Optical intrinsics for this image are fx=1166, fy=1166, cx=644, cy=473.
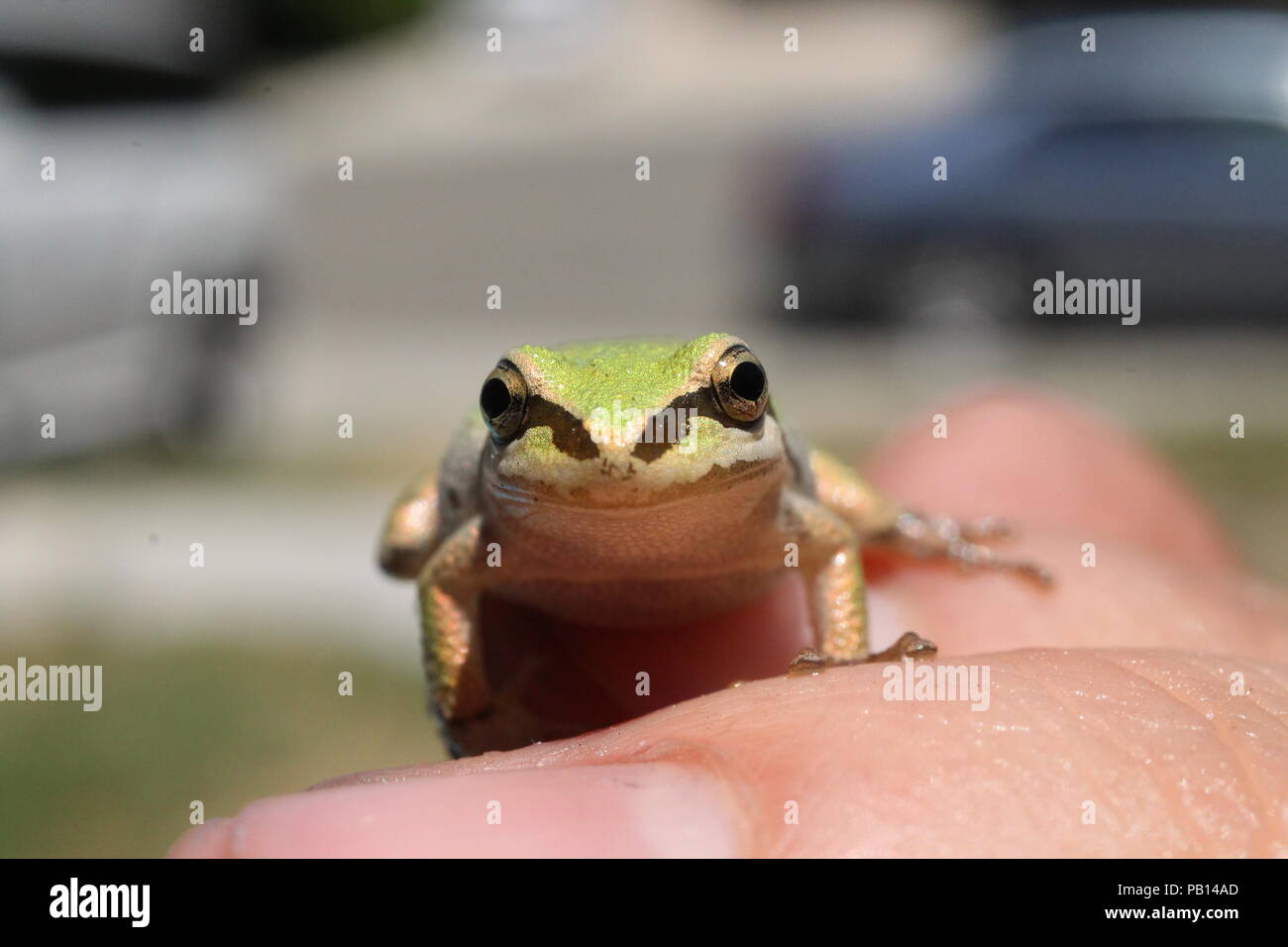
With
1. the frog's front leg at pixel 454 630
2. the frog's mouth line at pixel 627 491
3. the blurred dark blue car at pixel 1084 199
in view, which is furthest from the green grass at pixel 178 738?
the blurred dark blue car at pixel 1084 199

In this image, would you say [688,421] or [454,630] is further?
[454,630]

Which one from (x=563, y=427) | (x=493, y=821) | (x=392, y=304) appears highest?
(x=392, y=304)

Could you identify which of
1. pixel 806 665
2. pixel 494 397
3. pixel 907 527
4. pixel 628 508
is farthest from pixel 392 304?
pixel 806 665

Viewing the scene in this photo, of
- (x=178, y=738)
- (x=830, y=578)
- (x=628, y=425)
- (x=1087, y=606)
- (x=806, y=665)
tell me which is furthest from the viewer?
(x=178, y=738)

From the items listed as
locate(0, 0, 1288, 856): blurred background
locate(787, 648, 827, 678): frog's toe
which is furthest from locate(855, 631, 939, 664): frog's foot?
locate(0, 0, 1288, 856): blurred background

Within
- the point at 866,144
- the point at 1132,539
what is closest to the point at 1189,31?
the point at 866,144

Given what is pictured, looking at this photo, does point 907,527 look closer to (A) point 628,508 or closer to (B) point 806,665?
(B) point 806,665

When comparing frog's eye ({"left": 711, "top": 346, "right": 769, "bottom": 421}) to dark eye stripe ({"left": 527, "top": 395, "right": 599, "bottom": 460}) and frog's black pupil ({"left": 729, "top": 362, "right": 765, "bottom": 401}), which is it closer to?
frog's black pupil ({"left": 729, "top": 362, "right": 765, "bottom": 401})

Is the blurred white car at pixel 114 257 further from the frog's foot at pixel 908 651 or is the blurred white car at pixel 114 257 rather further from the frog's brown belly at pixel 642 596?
the frog's foot at pixel 908 651
